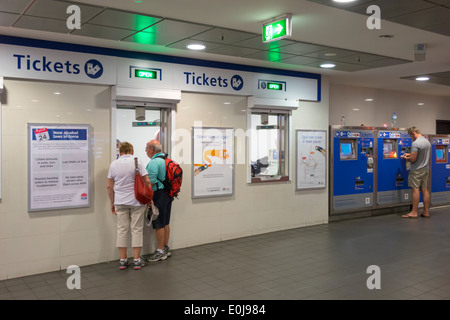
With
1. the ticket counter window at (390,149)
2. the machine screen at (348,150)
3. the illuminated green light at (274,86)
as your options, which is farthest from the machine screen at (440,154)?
the illuminated green light at (274,86)

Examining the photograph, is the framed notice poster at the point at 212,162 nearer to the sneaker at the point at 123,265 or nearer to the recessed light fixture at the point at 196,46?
the recessed light fixture at the point at 196,46

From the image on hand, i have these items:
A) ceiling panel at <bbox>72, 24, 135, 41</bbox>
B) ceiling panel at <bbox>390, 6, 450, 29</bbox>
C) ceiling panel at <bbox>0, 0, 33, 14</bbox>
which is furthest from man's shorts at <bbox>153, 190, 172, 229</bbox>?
ceiling panel at <bbox>390, 6, 450, 29</bbox>

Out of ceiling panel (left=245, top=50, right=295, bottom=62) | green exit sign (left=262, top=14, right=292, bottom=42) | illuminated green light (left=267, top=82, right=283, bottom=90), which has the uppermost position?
ceiling panel (left=245, top=50, right=295, bottom=62)

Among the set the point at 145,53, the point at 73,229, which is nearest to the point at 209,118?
the point at 145,53

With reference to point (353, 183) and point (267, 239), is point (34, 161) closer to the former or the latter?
point (267, 239)

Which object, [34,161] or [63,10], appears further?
[34,161]

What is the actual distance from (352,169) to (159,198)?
4.40 metres

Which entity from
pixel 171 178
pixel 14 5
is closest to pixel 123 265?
pixel 171 178

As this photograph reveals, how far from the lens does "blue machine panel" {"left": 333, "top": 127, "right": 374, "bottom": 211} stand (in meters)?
8.19

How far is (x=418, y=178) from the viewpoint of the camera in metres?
8.69

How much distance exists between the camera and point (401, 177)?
9312 mm

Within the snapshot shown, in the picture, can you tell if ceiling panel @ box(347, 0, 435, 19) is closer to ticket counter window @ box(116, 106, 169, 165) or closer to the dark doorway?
ticket counter window @ box(116, 106, 169, 165)

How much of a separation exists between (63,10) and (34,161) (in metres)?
1.93

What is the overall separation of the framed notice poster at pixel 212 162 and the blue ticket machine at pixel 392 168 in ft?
12.5
